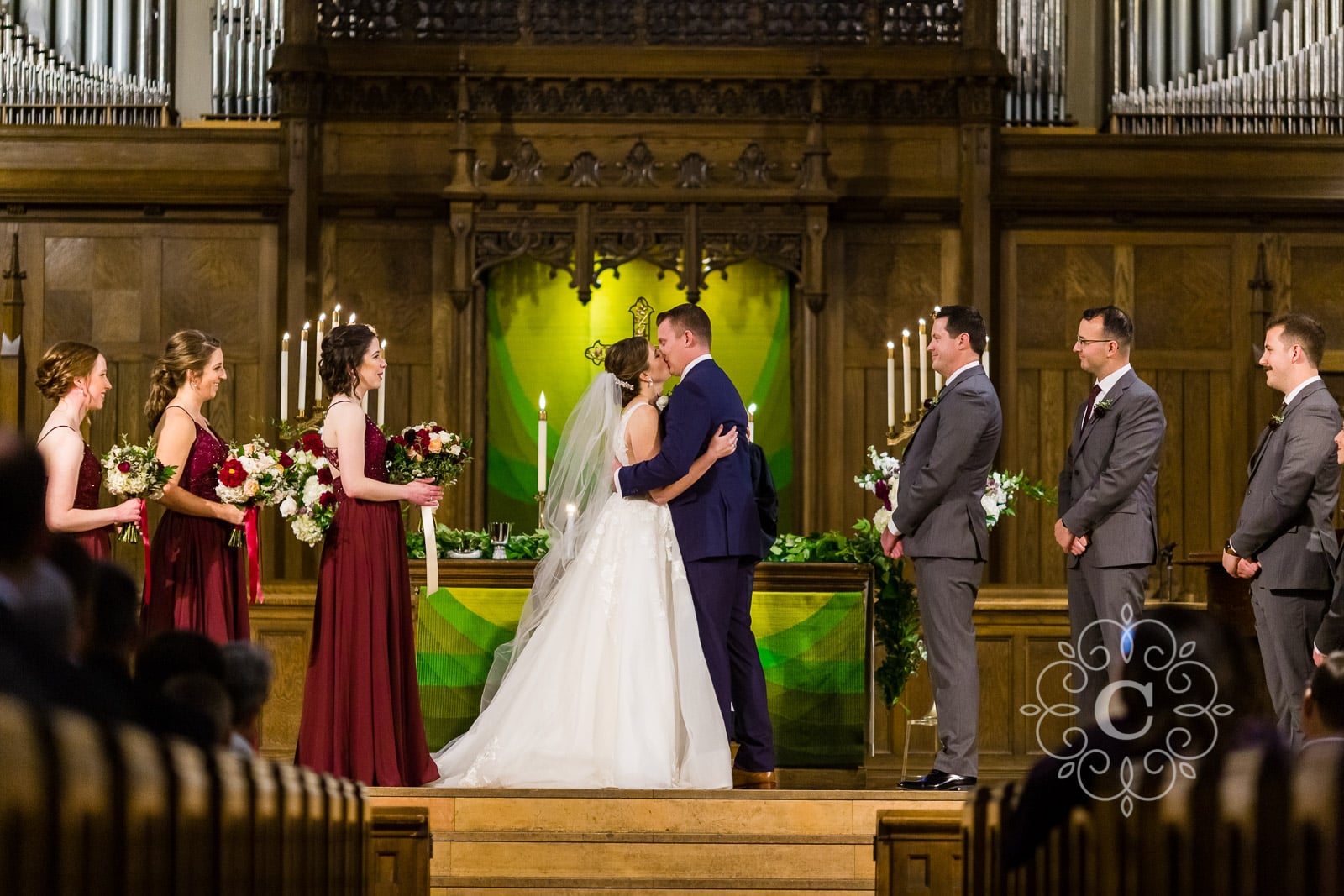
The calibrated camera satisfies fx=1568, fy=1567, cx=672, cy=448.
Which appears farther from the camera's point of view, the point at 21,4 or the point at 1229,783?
the point at 21,4

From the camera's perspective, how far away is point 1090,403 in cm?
618

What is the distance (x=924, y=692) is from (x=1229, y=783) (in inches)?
241

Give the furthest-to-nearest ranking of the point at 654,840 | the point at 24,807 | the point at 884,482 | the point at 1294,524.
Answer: the point at 884,482
the point at 1294,524
the point at 654,840
the point at 24,807

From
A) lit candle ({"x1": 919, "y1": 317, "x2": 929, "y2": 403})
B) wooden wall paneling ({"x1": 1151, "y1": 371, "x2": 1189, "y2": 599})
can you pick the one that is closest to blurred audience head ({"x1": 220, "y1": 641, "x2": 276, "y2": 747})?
lit candle ({"x1": 919, "y1": 317, "x2": 929, "y2": 403})

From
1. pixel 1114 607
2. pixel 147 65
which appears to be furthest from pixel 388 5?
pixel 1114 607

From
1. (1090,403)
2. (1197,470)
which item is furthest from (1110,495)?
(1197,470)

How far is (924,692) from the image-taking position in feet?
27.4

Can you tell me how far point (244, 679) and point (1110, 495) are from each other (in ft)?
12.9

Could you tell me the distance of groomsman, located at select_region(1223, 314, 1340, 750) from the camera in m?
5.98

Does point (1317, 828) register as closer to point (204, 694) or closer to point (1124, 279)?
point (204, 694)

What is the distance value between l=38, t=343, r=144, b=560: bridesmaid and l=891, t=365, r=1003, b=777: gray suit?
2922mm

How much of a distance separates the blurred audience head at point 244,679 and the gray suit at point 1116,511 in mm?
3723

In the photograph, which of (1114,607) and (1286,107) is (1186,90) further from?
(1114,607)

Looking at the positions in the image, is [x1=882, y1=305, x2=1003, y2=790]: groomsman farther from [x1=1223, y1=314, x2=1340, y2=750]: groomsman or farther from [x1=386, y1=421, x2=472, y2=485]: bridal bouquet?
[x1=386, y1=421, x2=472, y2=485]: bridal bouquet
